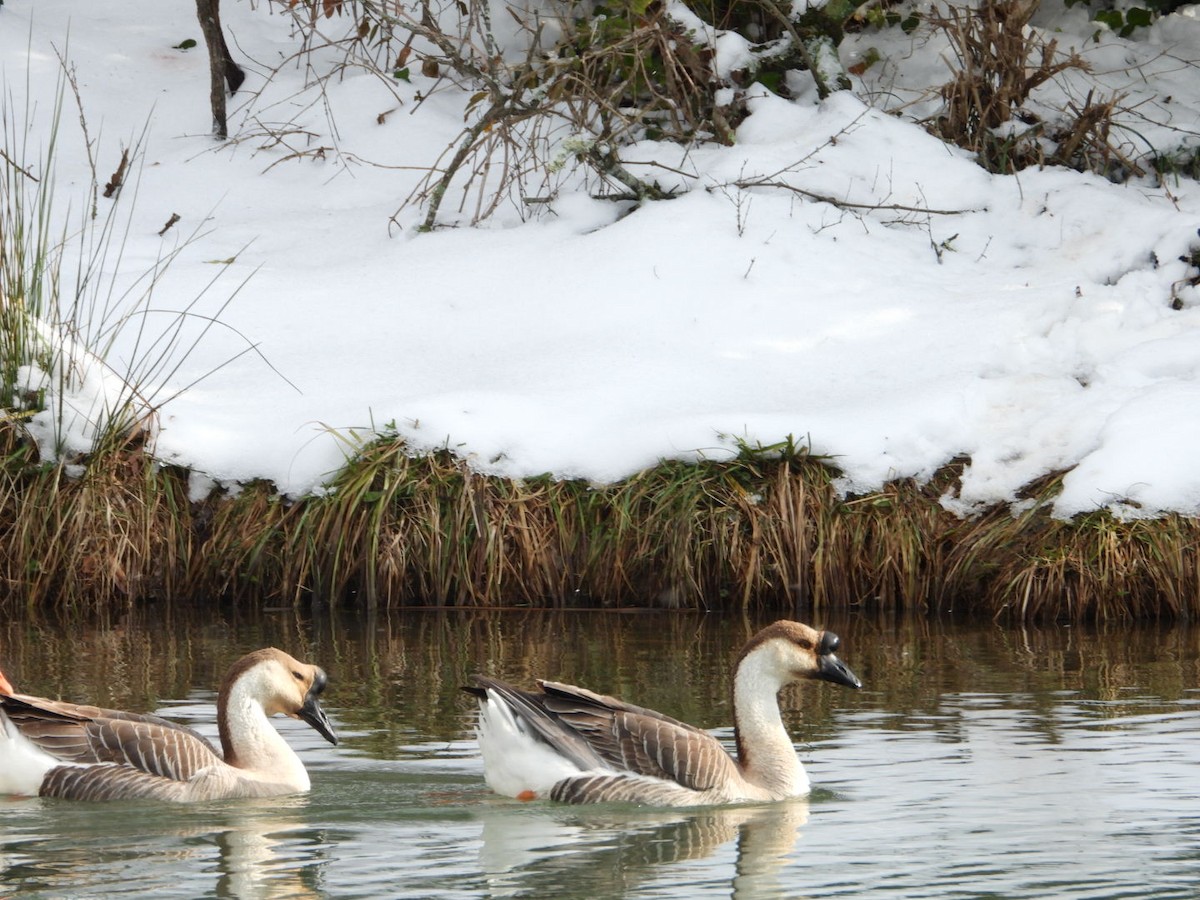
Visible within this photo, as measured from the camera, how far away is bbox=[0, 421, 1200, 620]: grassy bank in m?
9.30

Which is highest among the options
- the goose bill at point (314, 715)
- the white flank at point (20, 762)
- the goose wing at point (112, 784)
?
the goose bill at point (314, 715)

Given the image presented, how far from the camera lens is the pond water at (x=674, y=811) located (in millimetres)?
4559

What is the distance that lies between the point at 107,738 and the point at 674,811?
1826mm

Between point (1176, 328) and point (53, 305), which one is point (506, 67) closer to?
point (53, 305)

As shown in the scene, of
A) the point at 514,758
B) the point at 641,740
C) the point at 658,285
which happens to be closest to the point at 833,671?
the point at 641,740

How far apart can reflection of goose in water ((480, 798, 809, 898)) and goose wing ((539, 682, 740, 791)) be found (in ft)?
0.42

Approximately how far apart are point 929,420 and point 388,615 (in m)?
3.23

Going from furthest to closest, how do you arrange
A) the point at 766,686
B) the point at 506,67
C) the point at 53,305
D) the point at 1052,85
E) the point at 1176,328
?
the point at 1052,85 < the point at 506,67 < the point at 1176,328 < the point at 53,305 < the point at 766,686

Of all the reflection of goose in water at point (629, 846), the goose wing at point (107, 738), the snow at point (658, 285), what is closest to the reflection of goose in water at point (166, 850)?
the goose wing at point (107, 738)

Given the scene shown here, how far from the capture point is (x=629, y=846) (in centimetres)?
502

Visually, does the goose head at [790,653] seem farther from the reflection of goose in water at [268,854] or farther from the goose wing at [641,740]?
the reflection of goose in water at [268,854]

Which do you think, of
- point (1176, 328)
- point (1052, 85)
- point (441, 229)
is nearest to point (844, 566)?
point (1176, 328)

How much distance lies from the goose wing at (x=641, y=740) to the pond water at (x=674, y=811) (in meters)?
0.14

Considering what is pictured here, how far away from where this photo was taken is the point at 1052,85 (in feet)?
45.0
